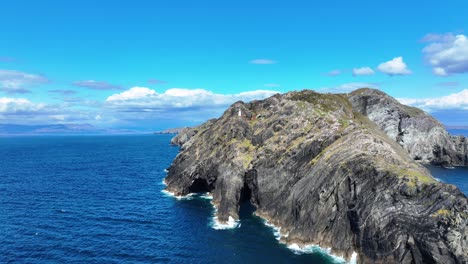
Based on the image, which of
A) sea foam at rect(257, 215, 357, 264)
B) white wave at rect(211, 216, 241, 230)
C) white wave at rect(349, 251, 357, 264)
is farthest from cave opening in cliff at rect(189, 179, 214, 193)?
white wave at rect(349, 251, 357, 264)

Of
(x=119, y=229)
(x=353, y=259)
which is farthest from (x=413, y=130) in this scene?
(x=119, y=229)

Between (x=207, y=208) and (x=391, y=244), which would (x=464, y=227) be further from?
(x=207, y=208)

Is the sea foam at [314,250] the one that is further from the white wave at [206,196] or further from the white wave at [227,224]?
the white wave at [206,196]

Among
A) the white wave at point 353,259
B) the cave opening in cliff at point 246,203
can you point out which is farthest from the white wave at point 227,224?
the white wave at point 353,259

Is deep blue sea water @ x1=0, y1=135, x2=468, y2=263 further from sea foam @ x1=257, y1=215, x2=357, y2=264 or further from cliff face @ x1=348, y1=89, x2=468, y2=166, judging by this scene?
cliff face @ x1=348, y1=89, x2=468, y2=166

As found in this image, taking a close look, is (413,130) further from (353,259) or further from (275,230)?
A: (353,259)

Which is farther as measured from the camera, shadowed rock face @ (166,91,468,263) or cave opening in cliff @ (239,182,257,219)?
cave opening in cliff @ (239,182,257,219)
